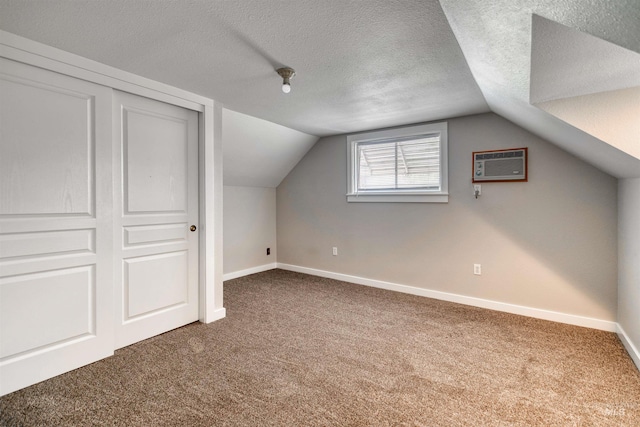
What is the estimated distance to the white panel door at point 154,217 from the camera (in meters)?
2.42

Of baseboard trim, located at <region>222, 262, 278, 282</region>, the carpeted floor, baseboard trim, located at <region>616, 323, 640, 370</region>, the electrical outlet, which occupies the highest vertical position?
the electrical outlet

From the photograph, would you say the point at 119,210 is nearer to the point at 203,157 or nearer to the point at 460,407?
the point at 203,157

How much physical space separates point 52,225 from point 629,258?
4.14m

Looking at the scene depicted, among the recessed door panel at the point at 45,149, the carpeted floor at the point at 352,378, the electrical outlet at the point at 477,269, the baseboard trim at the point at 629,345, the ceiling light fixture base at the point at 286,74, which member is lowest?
the carpeted floor at the point at 352,378

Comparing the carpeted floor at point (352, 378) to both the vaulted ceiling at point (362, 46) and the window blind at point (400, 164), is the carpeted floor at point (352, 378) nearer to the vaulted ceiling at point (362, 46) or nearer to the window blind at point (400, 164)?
the vaulted ceiling at point (362, 46)

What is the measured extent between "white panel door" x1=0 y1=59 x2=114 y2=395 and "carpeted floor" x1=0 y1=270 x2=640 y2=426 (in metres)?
0.19

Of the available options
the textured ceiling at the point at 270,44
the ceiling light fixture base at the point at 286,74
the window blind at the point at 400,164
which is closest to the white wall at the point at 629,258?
the textured ceiling at the point at 270,44

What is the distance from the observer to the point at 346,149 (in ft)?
14.3

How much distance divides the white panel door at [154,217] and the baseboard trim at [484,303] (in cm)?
213

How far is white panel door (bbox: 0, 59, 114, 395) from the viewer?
6.16 feet

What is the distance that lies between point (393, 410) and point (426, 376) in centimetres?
45

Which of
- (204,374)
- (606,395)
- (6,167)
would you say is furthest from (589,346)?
(6,167)

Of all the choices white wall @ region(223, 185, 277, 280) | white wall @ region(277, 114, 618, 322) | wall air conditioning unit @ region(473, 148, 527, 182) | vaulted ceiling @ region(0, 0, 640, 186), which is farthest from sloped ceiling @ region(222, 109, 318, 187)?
wall air conditioning unit @ region(473, 148, 527, 182)

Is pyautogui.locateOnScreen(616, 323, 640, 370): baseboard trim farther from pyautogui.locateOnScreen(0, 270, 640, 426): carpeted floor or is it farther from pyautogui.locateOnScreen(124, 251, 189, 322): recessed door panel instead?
pyautogui.locateOnScreen(124, 251, 189, 322): recessed door panel
